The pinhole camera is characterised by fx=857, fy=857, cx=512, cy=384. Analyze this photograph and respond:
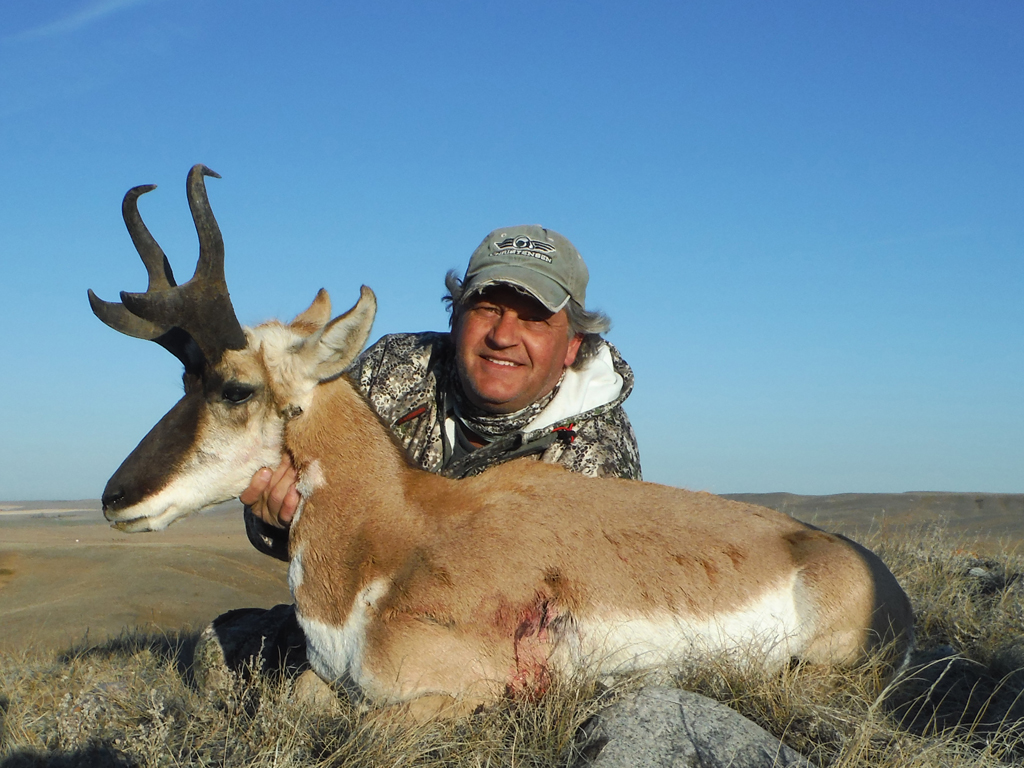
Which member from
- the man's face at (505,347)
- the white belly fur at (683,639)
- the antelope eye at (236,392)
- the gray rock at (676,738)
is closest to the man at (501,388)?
the man's face at (505,347)

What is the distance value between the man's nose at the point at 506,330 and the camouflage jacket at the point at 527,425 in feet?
2.23

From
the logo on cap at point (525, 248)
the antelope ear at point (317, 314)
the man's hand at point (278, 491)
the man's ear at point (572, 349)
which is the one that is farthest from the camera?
the man's ear at point (572, 349)

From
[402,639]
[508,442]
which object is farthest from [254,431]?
[508,442]

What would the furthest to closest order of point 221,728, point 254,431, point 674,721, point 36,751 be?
point 254,431 → point 36,751 → point 221,728 → point 674,721

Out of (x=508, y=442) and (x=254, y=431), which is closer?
(x=254, y=431)

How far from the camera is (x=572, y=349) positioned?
702cm

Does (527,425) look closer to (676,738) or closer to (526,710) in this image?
(526,710)

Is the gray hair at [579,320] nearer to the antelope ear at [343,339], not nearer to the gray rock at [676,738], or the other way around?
the antelope ear at [343,339]

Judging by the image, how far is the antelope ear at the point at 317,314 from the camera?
5553mm

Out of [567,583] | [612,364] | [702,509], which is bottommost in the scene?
[567,583]

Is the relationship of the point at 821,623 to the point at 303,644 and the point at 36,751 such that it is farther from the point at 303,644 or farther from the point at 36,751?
the point at 36,751

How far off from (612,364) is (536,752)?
3.88 m

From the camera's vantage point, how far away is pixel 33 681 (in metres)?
6.00

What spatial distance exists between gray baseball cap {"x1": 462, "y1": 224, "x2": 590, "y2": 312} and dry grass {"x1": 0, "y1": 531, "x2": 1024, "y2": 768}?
292 cm
